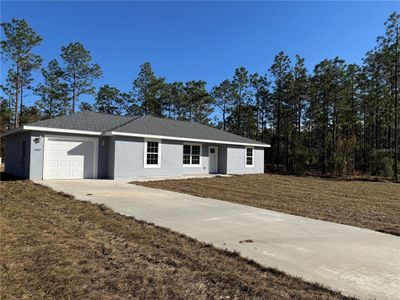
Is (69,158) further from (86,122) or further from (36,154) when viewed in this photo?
(86,122)

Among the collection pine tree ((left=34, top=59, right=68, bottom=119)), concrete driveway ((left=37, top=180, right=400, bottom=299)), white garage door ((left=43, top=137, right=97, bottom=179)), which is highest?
pine tree ((left=34, top=59, right=68, bottom=119))

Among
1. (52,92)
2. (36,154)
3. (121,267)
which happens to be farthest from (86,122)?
(52,92)

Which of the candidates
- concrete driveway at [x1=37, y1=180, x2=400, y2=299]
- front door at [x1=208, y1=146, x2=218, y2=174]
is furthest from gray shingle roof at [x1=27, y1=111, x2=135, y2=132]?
concrete driveway at [x1=37, y1=180, x2=400, y2=299]

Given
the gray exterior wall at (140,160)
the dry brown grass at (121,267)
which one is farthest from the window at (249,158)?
the dry brown grass at (121,267)

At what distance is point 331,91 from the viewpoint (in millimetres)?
32062

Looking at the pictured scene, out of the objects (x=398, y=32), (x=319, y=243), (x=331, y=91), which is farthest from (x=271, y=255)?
(x=331, y=91)

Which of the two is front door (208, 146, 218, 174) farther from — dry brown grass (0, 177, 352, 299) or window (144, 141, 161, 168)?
dry brown grass (0, 177, 352, 299)

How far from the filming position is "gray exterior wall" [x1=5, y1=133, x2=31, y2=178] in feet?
46.0

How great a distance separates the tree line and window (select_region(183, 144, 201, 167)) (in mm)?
11406

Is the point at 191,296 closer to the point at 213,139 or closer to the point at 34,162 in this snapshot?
the point at 34,162

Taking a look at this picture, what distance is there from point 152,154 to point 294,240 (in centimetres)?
1250

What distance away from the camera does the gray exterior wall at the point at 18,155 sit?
14008 mm

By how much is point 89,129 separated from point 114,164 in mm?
2159

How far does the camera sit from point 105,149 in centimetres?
1559
